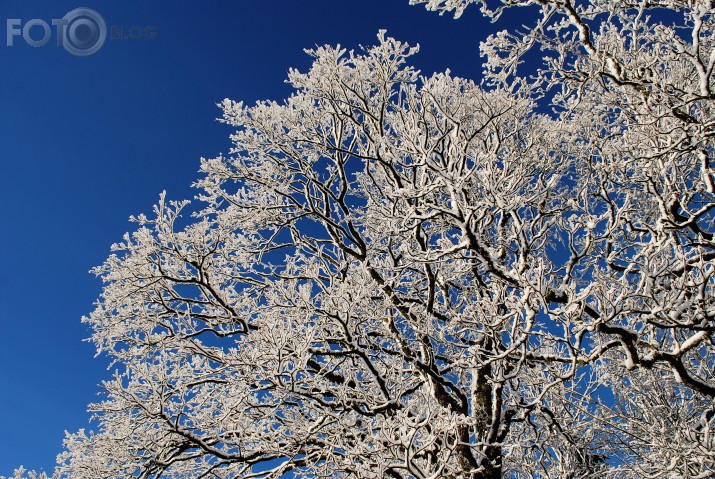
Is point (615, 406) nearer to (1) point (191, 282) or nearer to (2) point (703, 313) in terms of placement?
(2) point (703, 313)

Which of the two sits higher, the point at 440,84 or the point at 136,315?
the point at 440,84

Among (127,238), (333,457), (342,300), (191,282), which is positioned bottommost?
(333,457)

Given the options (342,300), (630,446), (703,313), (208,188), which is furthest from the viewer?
(208,188)

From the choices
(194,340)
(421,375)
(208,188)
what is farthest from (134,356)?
(421,375)

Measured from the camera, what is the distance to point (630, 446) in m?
6.49

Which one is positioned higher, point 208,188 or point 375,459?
point 208,188

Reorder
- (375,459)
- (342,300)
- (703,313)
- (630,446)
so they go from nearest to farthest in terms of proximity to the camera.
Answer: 1. (703,313)
2. (375,459)
3. (342,300)
4. (630,446)

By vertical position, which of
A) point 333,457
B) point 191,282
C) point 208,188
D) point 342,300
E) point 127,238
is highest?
point 208,188

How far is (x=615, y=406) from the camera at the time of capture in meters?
6.95

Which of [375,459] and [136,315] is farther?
[136,315]

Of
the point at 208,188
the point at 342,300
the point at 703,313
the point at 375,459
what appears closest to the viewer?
the point at 703,313

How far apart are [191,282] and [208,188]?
1826 mm

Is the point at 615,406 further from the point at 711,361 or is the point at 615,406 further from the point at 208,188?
the point at 208,188

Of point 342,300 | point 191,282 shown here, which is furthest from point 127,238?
point 342,300
